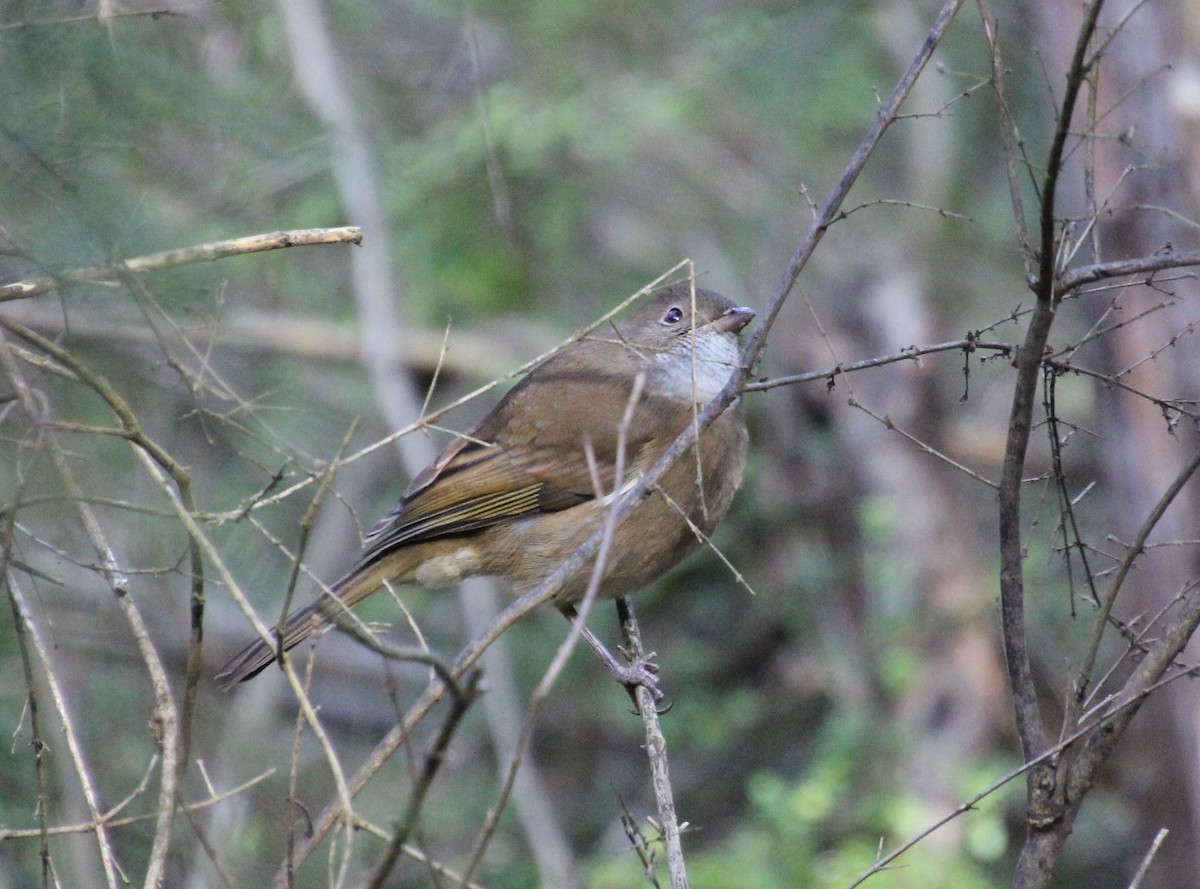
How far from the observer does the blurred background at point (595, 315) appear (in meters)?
5.46

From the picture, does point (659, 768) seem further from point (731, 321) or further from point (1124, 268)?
point (731, 321)

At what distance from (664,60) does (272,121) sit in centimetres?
450

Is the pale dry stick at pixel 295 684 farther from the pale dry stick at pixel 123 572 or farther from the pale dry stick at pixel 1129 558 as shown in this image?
the pale dry stick at pixel 1129 558

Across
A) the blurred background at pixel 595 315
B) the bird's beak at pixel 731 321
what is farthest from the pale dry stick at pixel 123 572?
the bird's beak at pixel 731 321

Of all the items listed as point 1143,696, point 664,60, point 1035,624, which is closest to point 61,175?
point 1143,696

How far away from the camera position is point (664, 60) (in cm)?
995

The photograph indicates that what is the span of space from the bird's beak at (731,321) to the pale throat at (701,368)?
27 millimetres

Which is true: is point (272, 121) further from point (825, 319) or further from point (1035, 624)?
point (1035, 624)

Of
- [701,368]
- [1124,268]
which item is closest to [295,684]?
[1124,268]

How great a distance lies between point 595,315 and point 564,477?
435cm

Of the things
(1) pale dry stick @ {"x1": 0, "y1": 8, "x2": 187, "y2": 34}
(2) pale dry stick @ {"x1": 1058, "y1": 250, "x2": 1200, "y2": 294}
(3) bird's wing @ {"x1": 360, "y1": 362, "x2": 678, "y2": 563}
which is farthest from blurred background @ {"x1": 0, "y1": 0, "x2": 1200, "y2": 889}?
(2) pale dry stick @ {"x1": 1058, "y1": 250, "x2": 1200, "y2": 294}

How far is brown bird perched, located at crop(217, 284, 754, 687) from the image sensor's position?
16.1ft

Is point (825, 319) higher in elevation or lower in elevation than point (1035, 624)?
higher

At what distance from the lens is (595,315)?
9.36m
